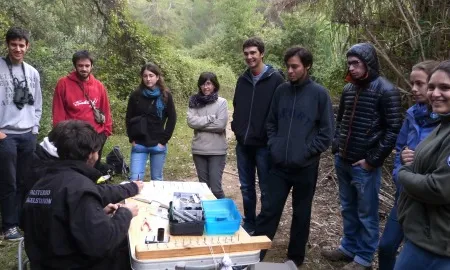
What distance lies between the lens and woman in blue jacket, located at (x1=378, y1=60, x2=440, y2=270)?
8.88ft

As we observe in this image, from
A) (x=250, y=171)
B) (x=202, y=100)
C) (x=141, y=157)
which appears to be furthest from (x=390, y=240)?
(x=141, y=157)

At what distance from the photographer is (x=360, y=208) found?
3.43m

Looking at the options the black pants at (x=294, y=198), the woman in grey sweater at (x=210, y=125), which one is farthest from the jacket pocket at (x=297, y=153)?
the woman in grey sweater at (x=210, y=125)

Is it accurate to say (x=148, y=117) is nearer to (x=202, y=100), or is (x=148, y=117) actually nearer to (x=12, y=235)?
(x=202, y=100)

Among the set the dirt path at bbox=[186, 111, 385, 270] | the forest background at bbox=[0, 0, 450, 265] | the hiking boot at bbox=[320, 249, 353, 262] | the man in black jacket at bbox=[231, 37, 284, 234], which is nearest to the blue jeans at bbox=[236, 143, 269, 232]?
the man in black jacket at bbox=[231, 37, 284, 234]

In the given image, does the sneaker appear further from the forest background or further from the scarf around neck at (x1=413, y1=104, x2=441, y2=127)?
the scarf around neck at (x1=413, y1=104, x2=441, y2=127)

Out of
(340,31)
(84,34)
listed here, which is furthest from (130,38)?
(340,31)

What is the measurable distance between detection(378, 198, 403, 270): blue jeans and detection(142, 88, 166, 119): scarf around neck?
265 cm

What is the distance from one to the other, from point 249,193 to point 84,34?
8677mm

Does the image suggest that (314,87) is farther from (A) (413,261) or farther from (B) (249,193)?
(A) (413,261)

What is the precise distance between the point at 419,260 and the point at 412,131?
112 cm

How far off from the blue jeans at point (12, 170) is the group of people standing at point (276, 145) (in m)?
0.01

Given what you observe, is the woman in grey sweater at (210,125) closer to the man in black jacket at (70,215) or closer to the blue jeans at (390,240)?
the blue jeans at (390,240)

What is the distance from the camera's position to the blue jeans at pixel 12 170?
3871 mm
